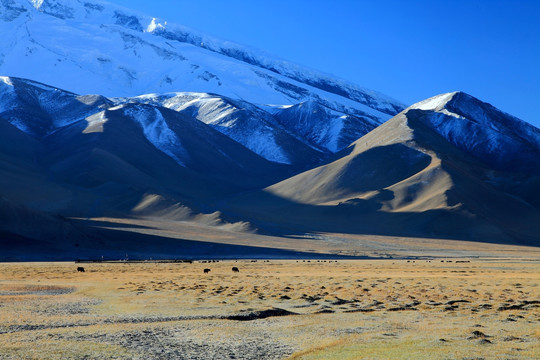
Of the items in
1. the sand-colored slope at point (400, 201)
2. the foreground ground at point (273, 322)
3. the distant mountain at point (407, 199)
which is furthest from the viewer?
the distant mountain at point (407, 199)

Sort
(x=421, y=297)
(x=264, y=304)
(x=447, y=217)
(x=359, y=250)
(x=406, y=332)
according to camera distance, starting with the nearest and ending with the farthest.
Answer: (x=406, y=332) < (x=264, y=304) < (x=421, y=297) < (x=359, y=250) < (x=447, y=217)

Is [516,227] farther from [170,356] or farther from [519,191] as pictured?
[170,356]

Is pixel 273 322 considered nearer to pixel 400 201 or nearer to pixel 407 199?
pixel 400 201

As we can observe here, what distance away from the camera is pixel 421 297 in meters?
28.9

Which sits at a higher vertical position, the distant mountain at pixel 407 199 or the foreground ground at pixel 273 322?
the distant mountain at pixel 407 199

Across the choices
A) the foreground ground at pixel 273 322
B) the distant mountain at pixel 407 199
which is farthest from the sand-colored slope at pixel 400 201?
the foreground ground at pixel 273 322

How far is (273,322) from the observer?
22.1m

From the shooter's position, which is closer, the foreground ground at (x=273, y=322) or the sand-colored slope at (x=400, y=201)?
the foreground ground at (x=273, y=322)

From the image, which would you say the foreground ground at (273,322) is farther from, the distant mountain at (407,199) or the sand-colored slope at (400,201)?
the distant mountain at (407,199)

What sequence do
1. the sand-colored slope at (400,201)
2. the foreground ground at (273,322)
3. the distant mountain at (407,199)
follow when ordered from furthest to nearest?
the distant mountain at (407,199), the sand-colored slope at (400,201), the foreground ground at (273,322)

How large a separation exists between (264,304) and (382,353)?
36.5ft

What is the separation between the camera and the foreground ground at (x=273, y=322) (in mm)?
16922

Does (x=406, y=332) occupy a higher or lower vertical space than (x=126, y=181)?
lower

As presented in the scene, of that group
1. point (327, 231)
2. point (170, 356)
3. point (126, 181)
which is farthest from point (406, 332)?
point (126, 181)
